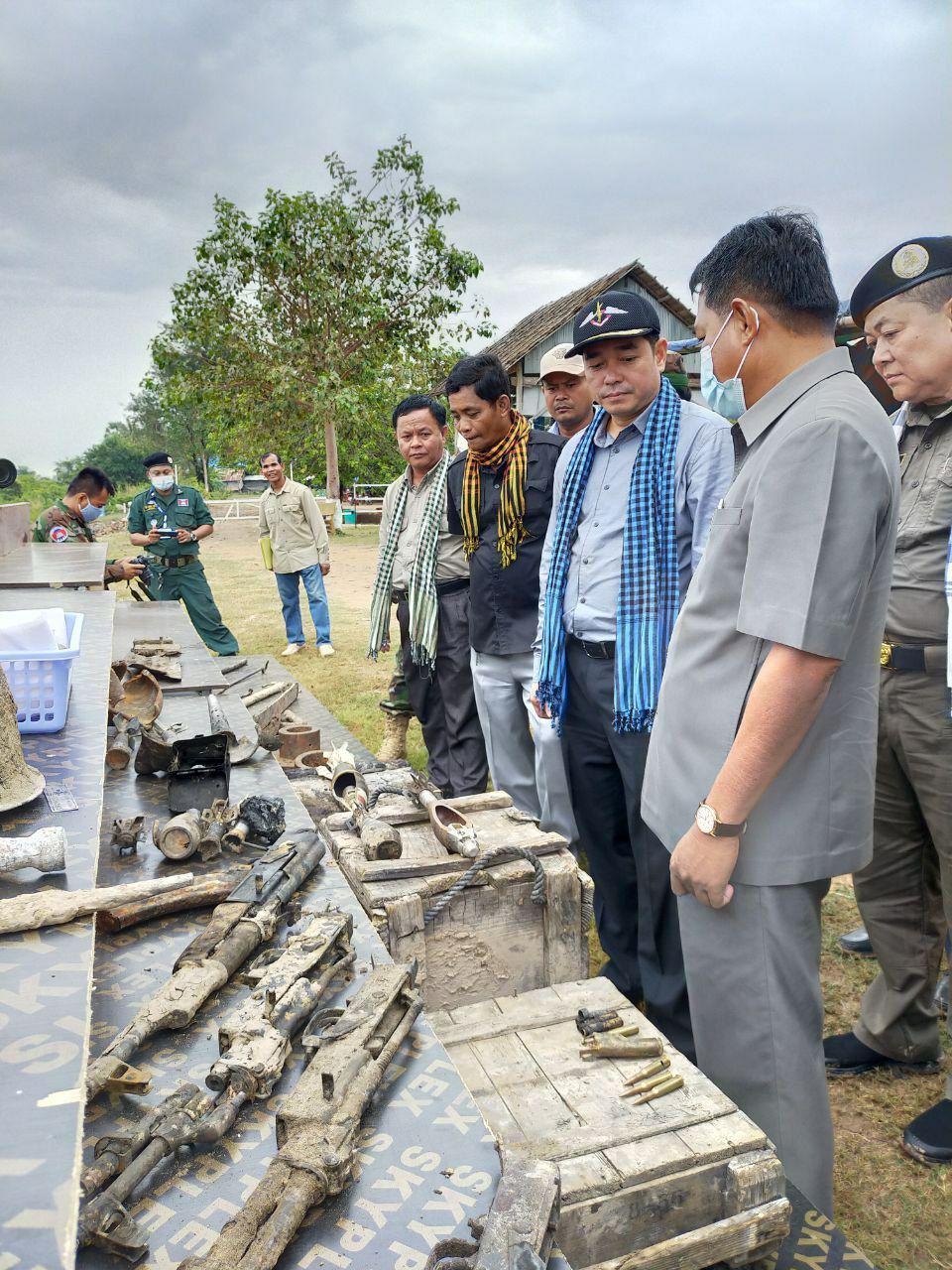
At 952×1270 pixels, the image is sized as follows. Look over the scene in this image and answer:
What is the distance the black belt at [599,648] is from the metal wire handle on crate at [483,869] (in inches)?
26.4

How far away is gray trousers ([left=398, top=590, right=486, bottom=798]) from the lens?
179 inches

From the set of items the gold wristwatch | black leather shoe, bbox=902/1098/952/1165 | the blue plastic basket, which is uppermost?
the blue plastic basket

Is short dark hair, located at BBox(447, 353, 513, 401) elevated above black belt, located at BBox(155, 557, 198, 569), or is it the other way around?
short dark hair, located at BBox(447, 353, 513, 401)

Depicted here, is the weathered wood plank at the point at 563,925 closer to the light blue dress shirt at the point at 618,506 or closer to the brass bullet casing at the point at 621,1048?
the brass bullet casing at the point at 621,1048

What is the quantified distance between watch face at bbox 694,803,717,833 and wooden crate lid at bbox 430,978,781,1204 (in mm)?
564

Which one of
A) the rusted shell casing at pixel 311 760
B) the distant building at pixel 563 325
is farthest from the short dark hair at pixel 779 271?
the distant building at pixel 563 325

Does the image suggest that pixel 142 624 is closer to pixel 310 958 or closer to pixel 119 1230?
pixel 310 958

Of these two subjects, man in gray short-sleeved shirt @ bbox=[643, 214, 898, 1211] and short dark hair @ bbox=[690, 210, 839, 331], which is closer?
man in gray short-sleeved shirt @ bbox=[643, 214, 898, 1211]

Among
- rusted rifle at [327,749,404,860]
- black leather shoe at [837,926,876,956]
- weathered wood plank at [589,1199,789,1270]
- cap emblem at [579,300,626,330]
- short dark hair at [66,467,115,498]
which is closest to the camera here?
weathered wood plank at [589,1199,789,1270]

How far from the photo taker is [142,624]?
6.40 meters

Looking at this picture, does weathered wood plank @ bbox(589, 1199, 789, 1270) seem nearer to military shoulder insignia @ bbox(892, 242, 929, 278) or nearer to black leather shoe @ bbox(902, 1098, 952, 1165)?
black leather shoe @ bbox(902, 1098, 952, 1165)

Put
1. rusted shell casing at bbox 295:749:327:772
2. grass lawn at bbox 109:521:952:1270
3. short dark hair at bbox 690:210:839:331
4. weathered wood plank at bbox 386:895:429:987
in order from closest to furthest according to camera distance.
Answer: short dark hair at bbox 690:210:839:331 → grass lawn at bbox 109:521:952:1270 → weathered wood plank at bbox 386:895:429:987 → rusted shell casing at bbox 295:749:327:772

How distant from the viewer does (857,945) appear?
11.2ft

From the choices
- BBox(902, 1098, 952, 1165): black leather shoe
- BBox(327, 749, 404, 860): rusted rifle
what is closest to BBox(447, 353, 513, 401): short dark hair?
BBox(327, 749, 404, 860): rusted rifle
